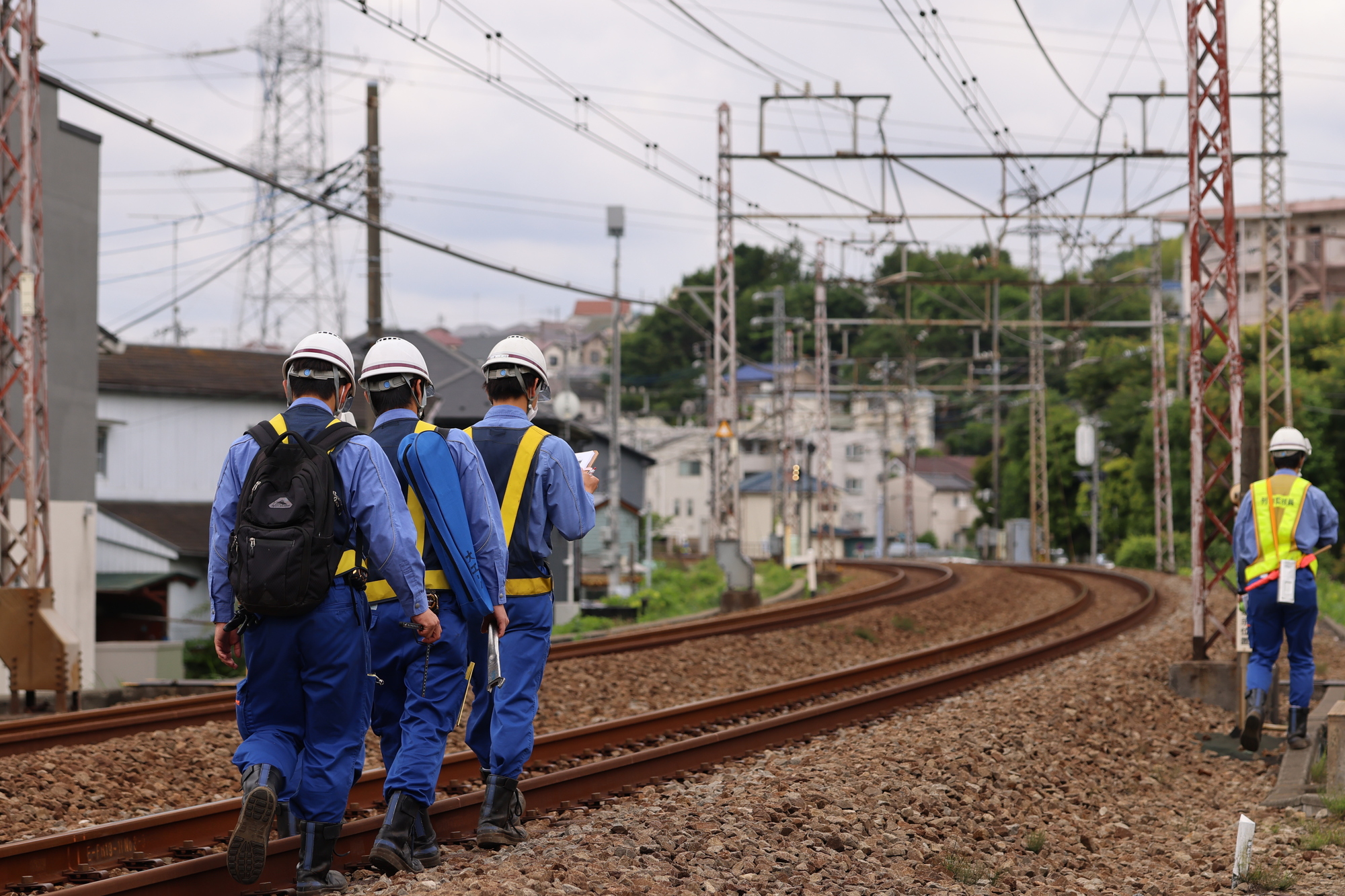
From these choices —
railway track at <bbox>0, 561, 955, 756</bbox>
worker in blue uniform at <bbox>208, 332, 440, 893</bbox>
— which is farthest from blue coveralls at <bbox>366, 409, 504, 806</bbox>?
railway track at <bbox>0, 561, 955, 756</bbox>

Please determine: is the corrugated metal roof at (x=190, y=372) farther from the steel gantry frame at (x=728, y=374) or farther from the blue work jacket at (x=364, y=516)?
the blue work jacket at (x=364, y=516)

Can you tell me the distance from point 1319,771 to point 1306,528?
1.85 metres

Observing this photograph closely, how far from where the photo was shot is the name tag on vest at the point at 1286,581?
9.53 metres

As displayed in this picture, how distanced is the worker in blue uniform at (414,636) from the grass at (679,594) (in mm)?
15631

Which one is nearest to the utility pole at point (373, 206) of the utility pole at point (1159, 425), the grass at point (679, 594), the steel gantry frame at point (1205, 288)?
the grass at point (679, 594)

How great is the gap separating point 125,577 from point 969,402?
8649cm

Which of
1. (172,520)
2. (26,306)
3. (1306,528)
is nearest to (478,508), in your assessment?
(1306,528)

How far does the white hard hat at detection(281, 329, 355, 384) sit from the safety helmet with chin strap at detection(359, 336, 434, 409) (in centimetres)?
32

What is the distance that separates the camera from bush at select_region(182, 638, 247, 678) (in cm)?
2845

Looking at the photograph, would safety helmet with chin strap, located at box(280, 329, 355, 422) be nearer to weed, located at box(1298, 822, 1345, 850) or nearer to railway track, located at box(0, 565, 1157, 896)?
railway track, located at box(0, 565, 1157, 896)

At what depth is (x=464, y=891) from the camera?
4.93 metres

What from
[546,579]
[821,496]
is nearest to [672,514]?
[821,496]

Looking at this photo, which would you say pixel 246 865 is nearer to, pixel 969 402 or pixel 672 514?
pixel 672 514

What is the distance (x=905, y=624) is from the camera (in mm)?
21312
